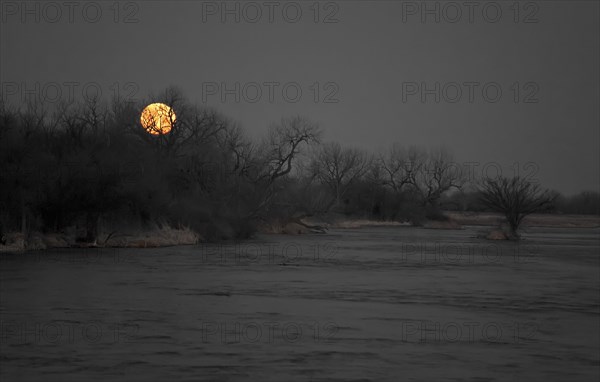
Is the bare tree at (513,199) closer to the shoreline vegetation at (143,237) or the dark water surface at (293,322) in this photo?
the shoreline vegetation at (143,237)

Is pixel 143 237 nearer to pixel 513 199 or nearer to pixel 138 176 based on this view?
pixel 138 176

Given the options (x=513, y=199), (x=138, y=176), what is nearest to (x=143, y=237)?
(x=138, y=176)

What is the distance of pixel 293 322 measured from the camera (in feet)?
56.7

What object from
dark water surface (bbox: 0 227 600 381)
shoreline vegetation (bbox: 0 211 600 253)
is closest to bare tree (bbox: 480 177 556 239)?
shoreline vegetation (bbox: 0 211 600 253)

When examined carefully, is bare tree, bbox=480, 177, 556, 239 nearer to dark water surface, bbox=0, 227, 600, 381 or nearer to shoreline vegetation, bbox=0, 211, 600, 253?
shoreline vegetation, bbox=0, 211, 600, 253

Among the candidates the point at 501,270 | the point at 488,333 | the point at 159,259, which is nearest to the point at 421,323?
the point at 488,333

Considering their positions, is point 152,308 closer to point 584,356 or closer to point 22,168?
point 584,356

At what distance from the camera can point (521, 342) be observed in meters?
15.2

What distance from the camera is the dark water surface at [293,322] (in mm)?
12516

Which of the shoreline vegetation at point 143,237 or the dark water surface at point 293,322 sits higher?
the shoreline vegetation at point 143,237

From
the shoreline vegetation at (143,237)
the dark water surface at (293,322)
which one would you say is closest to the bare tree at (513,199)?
the shoreline vegetation at (143,237)

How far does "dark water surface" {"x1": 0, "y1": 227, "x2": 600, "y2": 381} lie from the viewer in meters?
12.5

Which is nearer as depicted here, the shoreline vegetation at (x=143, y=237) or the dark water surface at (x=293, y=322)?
the dark water surface at (x=293, y=322)

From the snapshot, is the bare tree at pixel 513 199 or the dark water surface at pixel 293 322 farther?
the bare tree at pixel 513 199
